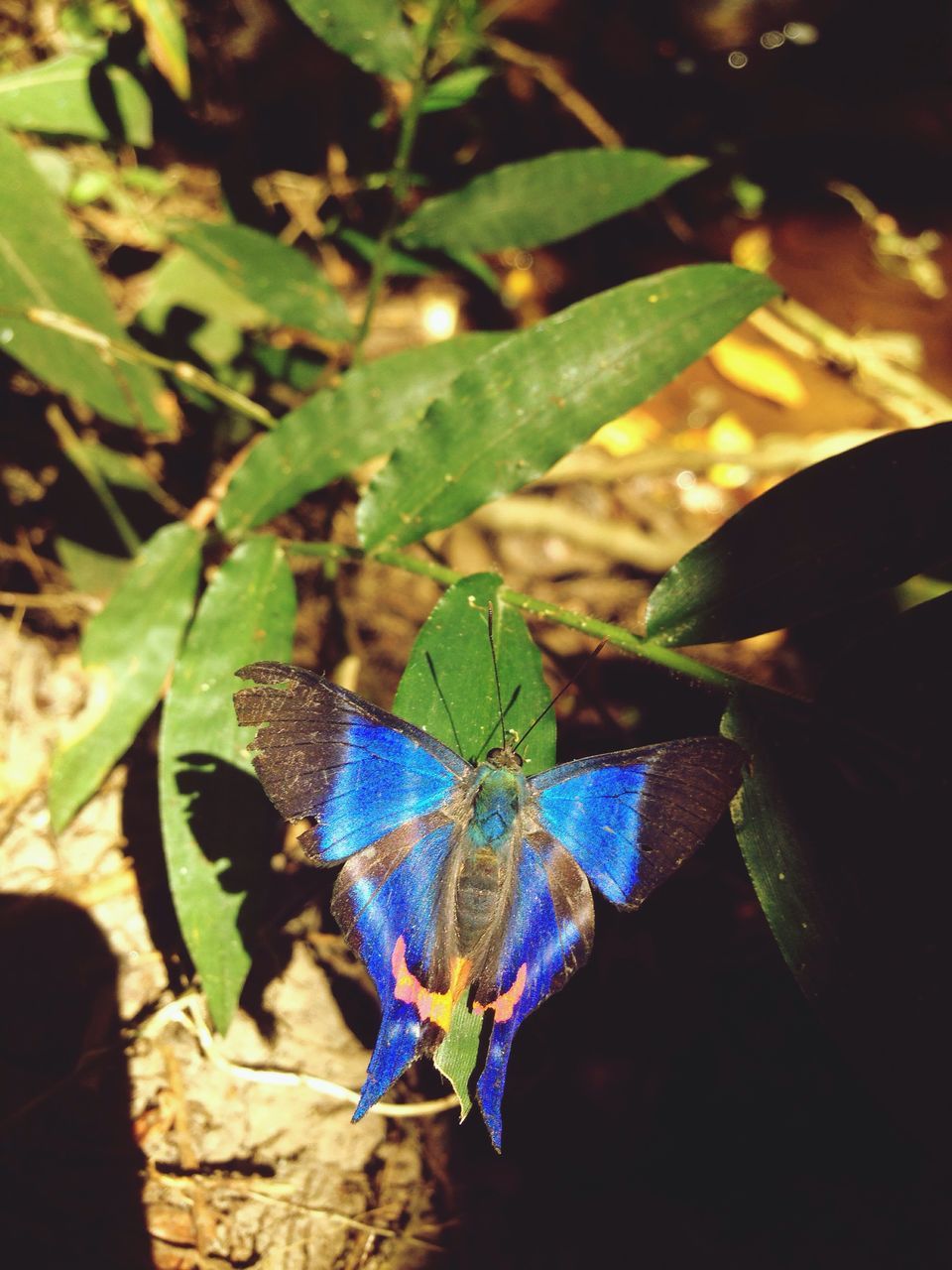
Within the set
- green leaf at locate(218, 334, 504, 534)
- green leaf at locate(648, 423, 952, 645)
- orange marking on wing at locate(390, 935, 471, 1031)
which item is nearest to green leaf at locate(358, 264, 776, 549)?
green leaf at locate(218, 334, 504, 534)

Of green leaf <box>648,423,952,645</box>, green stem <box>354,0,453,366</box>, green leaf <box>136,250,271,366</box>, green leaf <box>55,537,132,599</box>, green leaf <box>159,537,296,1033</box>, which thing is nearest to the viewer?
green leaf <box>648,423,952,645</box>

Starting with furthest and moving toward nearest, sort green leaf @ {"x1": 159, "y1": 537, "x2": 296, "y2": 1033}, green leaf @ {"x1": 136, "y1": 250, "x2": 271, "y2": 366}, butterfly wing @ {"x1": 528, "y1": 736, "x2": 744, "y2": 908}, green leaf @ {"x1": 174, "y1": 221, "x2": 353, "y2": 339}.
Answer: green leaf @ {"x1": 136, "y1": 250, "x2": 271, "y2": 366}, green leaf @ {"x1": 174, "y1": 221, "x2": 353, "y2": 339}, green leaf @ {"x1": 159, "y1": 537, "x2": 296, "y2": 1033}, butterfly wing @ {"x1": 528, "y1": 736, "x2": 744, "y2": 908}

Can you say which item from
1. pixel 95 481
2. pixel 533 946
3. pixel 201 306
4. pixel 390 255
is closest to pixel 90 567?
pixel 95 481

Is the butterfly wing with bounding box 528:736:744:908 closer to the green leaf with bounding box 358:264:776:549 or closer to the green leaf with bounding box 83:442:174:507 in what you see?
the green leaf with bounding box 358:264:776:549

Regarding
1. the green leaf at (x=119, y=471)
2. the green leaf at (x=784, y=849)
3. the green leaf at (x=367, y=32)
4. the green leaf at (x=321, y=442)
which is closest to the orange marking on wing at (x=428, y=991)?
the green leaf at (x=784, y=849)

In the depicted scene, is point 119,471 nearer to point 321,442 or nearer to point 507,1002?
point 321,442

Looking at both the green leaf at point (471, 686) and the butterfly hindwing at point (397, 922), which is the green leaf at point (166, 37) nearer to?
the green leaf at point (471, 686)
